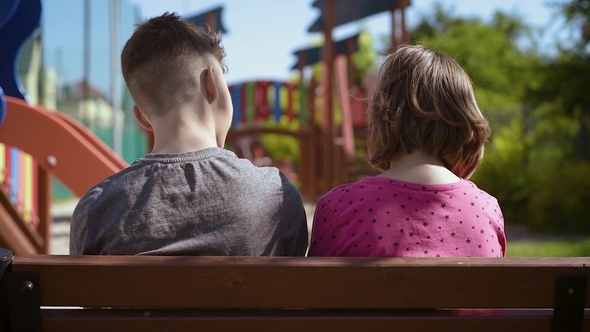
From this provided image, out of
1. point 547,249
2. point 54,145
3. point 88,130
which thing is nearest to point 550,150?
point 547,249

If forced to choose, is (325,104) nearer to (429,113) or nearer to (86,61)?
(86,61)

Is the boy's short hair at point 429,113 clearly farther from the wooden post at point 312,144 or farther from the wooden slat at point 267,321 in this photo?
the wooden post at point 312,144

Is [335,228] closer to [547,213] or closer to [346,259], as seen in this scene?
[346,259]

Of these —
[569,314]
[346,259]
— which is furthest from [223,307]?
[569,314]

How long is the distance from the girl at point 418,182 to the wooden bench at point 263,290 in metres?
0.27

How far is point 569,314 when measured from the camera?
157cm

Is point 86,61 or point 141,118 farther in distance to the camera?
point 86,61

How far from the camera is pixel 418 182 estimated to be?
6.12 ft

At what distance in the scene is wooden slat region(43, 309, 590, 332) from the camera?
1509mm

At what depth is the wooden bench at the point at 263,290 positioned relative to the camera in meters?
1.50

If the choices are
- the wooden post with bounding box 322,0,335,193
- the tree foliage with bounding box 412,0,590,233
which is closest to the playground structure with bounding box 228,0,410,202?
the wooden post with bounding box 322,0,335,193

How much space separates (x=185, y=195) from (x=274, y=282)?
388mm

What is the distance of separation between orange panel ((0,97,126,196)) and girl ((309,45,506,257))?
2743mm

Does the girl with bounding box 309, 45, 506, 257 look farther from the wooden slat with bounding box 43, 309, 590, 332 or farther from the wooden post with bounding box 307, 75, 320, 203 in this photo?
the wooden post with bounding box 307, 75, 320, 203
